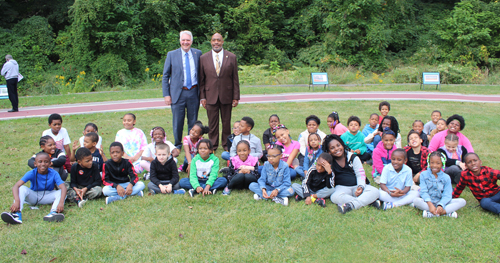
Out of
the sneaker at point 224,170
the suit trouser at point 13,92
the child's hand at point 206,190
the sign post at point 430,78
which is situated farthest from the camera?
the sign post at point 430,78

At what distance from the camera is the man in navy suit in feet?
23.3

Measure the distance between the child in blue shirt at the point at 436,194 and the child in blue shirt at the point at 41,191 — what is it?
15.0 feet

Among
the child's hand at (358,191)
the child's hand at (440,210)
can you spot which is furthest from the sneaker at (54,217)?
the child's hand at (440,210)

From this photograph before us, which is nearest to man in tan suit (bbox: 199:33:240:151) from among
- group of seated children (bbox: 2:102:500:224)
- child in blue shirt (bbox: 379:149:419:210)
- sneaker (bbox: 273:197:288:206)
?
group of seated children (bbox: 2:102:500:224)

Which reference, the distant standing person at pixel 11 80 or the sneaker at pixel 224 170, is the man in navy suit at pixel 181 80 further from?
the distant standing person at pixel 11 80

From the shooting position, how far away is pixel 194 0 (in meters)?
27.0

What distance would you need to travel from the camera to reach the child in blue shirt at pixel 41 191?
14.7 feet

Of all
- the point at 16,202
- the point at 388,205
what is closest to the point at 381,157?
the point at 388,205

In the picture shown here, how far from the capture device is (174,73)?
7.13 m

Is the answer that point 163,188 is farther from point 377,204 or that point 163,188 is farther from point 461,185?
point 461,185

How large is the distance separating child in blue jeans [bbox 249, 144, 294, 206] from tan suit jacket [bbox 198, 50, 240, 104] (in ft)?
7.78

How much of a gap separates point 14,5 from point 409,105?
23.1 m

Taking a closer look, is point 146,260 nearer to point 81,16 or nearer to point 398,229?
point 398,229

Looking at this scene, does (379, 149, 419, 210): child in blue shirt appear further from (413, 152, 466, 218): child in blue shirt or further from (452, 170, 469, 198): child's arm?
(452, 170, 469, 198): child's arm
